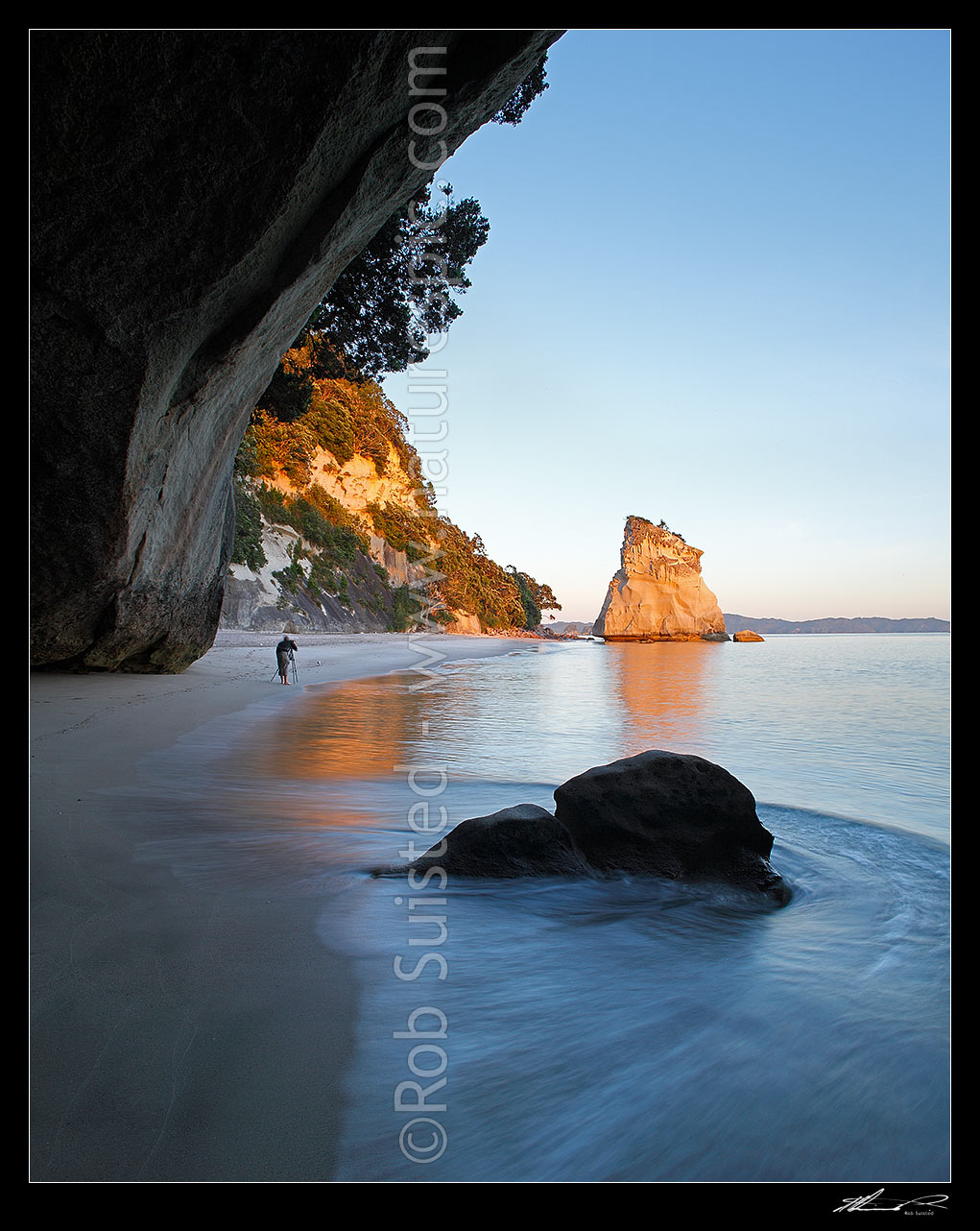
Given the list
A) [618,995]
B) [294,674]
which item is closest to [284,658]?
[294,674]

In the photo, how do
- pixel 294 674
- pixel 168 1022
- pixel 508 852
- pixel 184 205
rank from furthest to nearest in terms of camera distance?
pixel 294 674
pixel 184 205
pixel 508 852
pixel 168 1022

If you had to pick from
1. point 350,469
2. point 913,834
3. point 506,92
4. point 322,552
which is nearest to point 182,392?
point 506,92

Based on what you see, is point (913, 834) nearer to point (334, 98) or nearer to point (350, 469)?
point (334, 98)

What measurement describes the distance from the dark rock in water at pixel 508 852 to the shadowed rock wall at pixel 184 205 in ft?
14.2

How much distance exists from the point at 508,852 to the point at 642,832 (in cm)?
88

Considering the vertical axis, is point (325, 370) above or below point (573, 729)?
above

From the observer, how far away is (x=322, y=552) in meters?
41.4

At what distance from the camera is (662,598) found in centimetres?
9700

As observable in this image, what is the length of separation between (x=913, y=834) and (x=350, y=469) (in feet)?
148

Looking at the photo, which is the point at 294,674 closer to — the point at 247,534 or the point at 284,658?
the point at 284,658

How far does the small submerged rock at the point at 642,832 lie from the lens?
4.25 metres

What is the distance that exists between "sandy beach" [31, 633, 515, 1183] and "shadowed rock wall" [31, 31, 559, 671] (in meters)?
3.64

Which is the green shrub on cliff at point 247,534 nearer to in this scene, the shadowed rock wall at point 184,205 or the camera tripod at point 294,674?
the camera tripod at point 294,674
